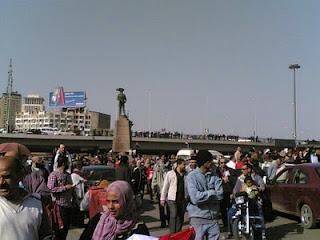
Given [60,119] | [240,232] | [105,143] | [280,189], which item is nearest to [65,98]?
[105,143]

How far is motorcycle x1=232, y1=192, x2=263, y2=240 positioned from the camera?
1034 cm

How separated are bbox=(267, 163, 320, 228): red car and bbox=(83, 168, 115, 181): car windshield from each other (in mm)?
5160

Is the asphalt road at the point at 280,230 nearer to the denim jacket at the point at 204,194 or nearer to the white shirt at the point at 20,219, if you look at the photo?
the denim jacket at the point at 204,194

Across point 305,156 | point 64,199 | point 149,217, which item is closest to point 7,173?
point 64,199

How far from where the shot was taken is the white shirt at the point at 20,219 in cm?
336

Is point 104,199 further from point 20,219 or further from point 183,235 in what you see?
point 20,219

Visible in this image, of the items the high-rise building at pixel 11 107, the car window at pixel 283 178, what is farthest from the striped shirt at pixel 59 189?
the high-rise building at pixel 11 107

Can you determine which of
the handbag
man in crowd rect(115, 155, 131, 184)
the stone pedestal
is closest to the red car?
man in crowd rect(115, 155, 131, 184)

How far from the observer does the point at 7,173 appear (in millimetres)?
3436

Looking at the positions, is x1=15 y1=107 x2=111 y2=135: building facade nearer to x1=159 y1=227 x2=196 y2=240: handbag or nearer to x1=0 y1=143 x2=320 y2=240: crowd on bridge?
x1=0 y1=143 x2=320 y2=240: crowd on bridge

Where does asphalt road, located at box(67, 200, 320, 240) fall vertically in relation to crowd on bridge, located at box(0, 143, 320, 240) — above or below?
below

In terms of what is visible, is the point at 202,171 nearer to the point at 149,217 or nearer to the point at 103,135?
the point at 149,217

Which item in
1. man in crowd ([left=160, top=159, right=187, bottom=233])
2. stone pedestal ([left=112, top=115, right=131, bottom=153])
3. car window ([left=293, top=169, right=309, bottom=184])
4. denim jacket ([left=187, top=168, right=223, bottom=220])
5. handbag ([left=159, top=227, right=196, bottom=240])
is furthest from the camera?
stone pedestal ([left=112, top=115, right=131, bottom=153])

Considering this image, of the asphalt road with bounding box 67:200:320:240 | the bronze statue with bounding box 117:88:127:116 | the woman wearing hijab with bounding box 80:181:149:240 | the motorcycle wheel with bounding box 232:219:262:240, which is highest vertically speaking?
the bronze statue with bounding box 117:88:127:116
